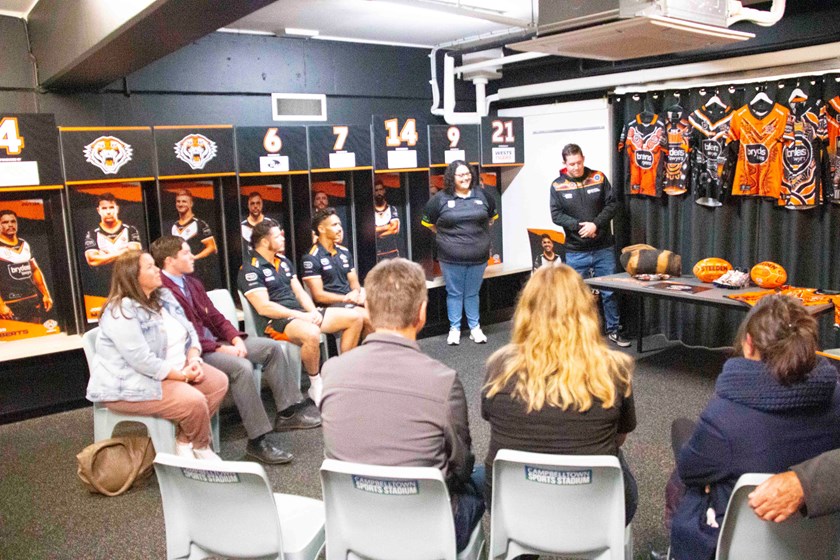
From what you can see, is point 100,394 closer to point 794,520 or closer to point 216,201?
point 216,201

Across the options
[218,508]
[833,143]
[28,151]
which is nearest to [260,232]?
[28,151]

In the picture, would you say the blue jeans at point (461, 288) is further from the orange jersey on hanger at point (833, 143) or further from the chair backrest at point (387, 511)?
the chair backrest at point (387, 511)

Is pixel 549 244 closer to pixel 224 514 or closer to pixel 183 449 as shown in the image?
pixel 183 449

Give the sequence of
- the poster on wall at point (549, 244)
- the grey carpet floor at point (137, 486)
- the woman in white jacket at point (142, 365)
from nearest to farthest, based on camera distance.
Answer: the grey carpet floor at point (137, 486), the woman in white jacket at point (142, 365), the poster on wall at point (549, 244)

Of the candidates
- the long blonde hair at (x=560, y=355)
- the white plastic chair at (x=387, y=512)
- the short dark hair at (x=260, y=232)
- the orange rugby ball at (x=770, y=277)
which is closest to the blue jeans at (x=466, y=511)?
the white plastic chair at (x=387, y=512)

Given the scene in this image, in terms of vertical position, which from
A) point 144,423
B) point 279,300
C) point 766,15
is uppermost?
point 766,15

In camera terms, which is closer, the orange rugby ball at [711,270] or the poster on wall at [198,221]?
the orange rugby ball at [711,270]

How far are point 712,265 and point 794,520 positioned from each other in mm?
3138

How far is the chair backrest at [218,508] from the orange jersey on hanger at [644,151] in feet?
14.5

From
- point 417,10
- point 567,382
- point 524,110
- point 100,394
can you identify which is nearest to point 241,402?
point 100,394

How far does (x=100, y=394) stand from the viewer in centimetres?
312

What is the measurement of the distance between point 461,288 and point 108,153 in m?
2.72

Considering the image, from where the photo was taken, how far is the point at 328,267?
4.64 meters

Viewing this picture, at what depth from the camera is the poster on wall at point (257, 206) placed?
513 centimetres
